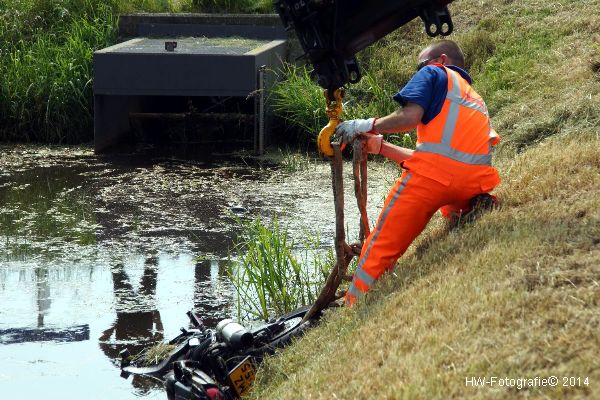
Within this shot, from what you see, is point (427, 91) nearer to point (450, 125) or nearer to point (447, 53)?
point (450, 125)

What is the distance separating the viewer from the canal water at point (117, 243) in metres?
6.55

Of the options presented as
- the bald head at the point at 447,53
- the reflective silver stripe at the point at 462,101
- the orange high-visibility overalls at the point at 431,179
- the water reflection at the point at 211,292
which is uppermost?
the bald head at the point at 447,53

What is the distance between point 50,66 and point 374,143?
8.71 meters

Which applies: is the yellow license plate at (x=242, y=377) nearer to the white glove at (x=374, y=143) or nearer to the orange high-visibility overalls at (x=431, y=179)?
the orange high-visibility overalls at (x=431, y=179)

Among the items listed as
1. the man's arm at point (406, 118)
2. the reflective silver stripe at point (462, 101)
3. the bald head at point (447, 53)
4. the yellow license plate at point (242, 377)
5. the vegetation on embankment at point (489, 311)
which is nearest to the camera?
the vegetation on embankment at point (489, 311)

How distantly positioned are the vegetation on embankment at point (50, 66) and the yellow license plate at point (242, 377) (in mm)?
8577

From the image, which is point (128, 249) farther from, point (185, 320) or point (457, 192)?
point (457, 192)

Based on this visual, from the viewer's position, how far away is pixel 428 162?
18.6 feet

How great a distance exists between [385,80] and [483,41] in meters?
1.32

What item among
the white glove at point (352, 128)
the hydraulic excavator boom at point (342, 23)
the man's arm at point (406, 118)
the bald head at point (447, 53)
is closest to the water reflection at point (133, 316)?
the white glove at point (352, 128)

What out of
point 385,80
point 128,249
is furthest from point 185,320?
point 385,80

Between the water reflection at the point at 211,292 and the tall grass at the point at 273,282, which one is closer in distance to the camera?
the tall grass at the point at 273,282

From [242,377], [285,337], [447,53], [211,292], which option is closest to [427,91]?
[447,53]

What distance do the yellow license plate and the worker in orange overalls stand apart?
0.68 m
